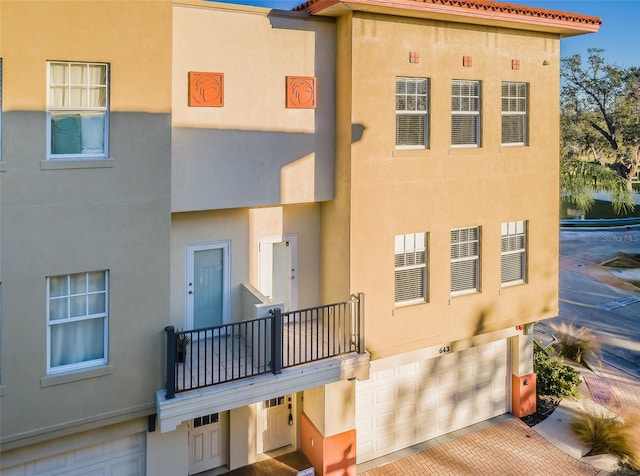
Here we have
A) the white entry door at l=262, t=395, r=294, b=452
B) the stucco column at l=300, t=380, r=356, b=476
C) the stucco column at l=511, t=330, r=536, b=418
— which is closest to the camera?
the stucco column at l=300, t=380, r=356, b=476

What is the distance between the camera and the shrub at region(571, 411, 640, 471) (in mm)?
12133

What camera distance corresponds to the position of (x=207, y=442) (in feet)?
36.7

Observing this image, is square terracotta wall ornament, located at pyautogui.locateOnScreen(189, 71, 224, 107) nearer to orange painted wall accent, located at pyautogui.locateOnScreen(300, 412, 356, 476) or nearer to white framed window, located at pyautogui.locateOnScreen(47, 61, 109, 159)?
white framed window, located at pyautogui.locateOnScreen(47, 61, 109, 159)

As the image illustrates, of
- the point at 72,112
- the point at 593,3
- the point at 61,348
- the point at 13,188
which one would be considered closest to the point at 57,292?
the point at 61,348

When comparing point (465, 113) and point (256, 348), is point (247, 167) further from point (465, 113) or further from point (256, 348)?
point (465, 113)

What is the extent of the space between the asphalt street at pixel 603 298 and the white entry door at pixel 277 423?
37.1 ft

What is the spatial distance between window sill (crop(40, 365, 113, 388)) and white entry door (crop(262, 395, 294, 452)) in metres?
4.32

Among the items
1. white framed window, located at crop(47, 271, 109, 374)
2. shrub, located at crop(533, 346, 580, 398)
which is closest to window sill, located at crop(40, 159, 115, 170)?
white framed window, located at crop(47, 271, 109, 374)

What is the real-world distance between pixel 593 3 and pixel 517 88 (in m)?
25.8

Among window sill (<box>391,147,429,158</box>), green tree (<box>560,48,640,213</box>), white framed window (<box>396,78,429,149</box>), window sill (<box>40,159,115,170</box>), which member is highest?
green tree (<box>560,48,640,213</box>)

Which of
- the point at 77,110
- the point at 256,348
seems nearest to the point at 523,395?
the point at 256,348

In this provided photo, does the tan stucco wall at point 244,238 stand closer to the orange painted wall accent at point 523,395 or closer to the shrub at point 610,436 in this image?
the orange painted wall accent at point 523,395

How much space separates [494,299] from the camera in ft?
40.2

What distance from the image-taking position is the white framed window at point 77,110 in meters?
8.02
